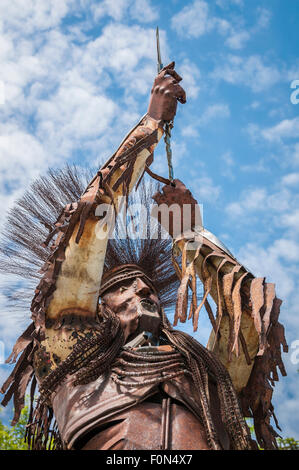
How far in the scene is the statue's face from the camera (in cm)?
325

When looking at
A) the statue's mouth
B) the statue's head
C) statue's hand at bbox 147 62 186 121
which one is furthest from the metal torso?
statue's hand at bbox 147 62 186 121

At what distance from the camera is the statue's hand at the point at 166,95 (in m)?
3.50

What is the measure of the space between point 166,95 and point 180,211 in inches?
27.2

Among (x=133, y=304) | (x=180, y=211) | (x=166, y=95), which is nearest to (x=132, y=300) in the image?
(x=133, y=304)

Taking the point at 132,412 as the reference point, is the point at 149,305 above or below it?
above

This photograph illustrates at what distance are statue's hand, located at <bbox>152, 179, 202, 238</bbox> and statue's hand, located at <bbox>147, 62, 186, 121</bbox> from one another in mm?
428

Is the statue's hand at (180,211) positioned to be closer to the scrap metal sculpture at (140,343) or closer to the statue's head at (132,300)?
the scrap metal sculpture at (140,343)

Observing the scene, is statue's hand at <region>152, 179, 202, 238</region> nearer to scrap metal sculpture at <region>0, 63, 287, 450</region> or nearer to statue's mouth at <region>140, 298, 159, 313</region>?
scrap metal sculpture at <region>0, 63, 287, 450</region>

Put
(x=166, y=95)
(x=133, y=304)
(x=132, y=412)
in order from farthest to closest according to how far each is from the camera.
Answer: (x=166, y=95) → (x=133, y=304) → (x=132, y=412)

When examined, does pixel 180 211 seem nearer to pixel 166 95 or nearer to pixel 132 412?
pixel 166 95

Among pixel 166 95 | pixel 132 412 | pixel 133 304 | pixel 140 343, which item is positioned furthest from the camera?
pixel 166 95

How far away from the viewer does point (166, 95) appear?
138 inches
